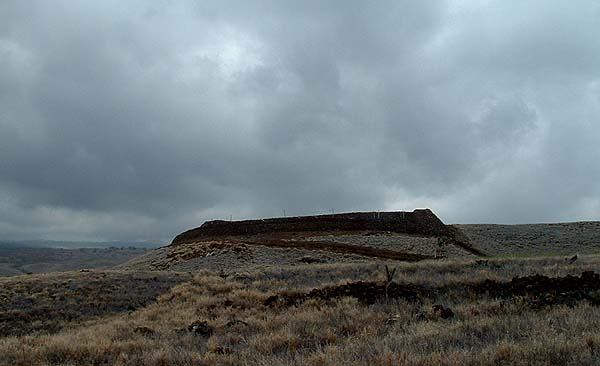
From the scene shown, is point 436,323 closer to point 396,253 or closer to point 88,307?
point 88,307

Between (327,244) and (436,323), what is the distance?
32706 millimetres

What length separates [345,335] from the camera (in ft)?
32.2

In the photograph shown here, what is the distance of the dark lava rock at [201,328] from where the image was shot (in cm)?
1139

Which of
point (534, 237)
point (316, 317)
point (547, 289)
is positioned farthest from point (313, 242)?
point (316, 317)

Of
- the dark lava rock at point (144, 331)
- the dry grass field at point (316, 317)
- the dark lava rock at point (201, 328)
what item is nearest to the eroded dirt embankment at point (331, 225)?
the dry grass field at point (316, 317)

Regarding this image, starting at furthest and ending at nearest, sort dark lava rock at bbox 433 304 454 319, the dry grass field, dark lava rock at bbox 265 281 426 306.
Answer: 1. dark lava rock at bbox 265 281 426 306
2. dark lava rock at bbox 433 304 454 319
3. the dry grass field

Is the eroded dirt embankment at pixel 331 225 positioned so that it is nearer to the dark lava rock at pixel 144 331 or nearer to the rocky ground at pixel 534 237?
the rocky ground at pixel 534 237

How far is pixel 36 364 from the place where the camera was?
9.10 metres

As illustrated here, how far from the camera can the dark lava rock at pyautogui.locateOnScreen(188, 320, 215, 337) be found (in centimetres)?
1139

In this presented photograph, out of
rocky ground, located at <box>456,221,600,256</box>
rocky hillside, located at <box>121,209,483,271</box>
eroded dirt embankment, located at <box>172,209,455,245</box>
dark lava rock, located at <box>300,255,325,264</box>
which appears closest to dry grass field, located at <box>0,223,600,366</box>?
dark lava rock, located at <box>300,255,325,264</box>

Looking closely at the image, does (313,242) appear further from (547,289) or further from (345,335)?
(345,335)

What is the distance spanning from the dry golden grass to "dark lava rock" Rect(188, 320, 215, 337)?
23 centimetres

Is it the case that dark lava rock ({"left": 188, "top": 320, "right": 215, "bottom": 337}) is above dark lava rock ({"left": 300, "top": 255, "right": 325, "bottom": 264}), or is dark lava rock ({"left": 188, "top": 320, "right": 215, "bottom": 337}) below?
below

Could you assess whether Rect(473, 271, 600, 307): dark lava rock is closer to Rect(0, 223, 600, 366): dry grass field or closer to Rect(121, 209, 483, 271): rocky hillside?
Rect(0, 223, 600, 366): dry grass field
